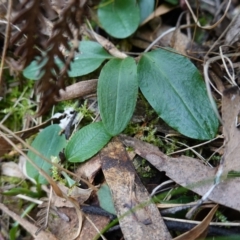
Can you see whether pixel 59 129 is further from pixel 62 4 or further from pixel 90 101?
pixel 62 4

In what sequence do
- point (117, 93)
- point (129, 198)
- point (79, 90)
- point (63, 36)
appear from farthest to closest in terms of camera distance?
point (79, 90) → point (117, 93) → point (129, 198) → point (63, 36)

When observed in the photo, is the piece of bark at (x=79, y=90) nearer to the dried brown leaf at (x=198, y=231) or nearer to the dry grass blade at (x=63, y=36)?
the dry grass blade at (x=63, y=36)

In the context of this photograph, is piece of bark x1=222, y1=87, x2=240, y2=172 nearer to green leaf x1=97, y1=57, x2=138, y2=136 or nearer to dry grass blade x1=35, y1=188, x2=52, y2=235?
green leaf x1=97, y1=57, x2=138, y2=136

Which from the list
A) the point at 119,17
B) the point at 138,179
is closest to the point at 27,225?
the point at 138,179

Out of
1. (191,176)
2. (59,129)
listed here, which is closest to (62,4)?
(59,129)

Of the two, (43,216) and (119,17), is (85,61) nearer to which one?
(119,17)
